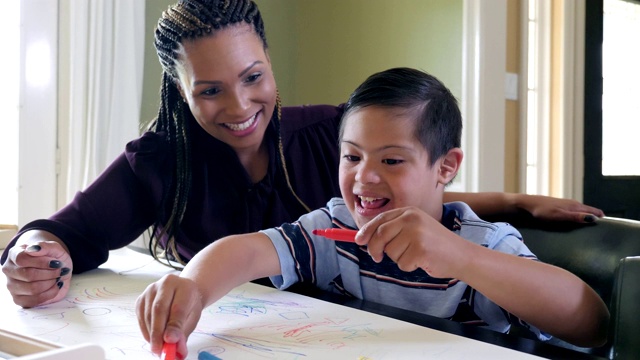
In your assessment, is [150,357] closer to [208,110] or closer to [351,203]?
[351,203]

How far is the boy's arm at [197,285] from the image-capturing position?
23.1 inches

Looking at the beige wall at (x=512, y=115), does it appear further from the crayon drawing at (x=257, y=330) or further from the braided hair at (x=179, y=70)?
the crayon drawing at (x=257, y=330)

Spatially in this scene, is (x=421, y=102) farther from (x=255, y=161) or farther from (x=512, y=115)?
(x=512, y=115)

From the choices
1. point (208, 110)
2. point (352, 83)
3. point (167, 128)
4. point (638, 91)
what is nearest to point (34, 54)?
point (167, 128)

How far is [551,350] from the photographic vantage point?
586mm

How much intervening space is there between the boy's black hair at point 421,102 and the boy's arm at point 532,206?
186 millimetres

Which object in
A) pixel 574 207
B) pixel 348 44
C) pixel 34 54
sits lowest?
pixel 574 207

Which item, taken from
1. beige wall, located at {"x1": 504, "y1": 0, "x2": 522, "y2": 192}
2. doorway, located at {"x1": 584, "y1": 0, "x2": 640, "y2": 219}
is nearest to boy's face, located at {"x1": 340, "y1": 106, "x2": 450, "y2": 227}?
beige wall, located at {"x1": 504, "y1": 0, "x2": 522, "y2": 192}

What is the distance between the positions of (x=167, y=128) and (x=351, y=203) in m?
0.55

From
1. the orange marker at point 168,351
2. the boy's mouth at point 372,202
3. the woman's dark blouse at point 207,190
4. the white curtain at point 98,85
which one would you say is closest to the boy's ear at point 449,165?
the boy's mouth at point 372,202

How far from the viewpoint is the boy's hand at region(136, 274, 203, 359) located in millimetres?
574

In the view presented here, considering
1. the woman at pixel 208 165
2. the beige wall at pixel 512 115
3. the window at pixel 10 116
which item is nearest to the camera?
the woman at pixel 208 165

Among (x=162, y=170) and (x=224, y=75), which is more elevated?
(x=224, y=75)

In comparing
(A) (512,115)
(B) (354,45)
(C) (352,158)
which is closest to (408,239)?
(C) (352,158)
